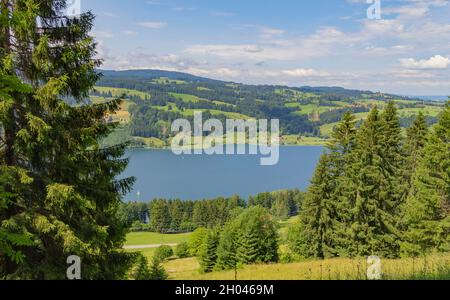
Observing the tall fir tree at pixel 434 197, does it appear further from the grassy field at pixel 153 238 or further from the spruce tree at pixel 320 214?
the grassy field at pixel 153 238

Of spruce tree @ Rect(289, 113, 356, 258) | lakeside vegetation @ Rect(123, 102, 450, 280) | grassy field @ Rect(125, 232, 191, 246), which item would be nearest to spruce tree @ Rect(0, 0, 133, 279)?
lakeside vegetation @ Rect(123, 102, 450, 280)

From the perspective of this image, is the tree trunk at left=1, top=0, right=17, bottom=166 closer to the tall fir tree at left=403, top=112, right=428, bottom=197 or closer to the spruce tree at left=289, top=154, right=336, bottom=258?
the spruce tree at left=289, top=154, right=336, bottom=258

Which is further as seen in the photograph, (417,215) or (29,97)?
(417,215)

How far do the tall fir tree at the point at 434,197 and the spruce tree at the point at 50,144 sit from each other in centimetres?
1771

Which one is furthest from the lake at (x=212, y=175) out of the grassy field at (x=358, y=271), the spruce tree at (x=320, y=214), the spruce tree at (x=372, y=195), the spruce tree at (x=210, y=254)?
the grassy field at (x=358, y=271)

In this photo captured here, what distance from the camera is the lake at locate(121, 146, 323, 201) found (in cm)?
12269

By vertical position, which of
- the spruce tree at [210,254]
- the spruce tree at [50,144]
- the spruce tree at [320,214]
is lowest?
the spruce tree at [210,254]

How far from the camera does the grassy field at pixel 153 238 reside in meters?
85.2

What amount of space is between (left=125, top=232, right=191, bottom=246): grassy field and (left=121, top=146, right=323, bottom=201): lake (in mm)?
20532

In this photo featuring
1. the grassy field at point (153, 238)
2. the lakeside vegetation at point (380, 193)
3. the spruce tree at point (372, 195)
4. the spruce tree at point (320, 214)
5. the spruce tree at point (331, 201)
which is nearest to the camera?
the lakeside vegetation at point (380, 193)

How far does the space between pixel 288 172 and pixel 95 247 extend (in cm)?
14783
